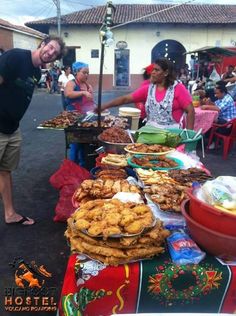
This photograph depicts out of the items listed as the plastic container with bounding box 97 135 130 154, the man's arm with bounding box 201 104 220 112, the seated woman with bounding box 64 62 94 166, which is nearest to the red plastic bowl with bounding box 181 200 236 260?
the plastic container with bounding box 97 135 130 154

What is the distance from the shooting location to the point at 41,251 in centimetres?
332

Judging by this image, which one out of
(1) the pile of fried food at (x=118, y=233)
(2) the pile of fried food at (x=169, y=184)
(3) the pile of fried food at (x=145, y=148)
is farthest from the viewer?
(3) the pile of fried food at (x=145, y=148)

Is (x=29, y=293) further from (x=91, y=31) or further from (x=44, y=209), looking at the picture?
(x=91, y=31)

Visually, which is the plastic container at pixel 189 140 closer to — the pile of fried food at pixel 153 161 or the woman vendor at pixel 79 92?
the pile of fried food at pixel 153 161

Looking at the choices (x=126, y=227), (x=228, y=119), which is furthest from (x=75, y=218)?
(x=228, y=119)

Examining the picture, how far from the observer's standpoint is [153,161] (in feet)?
9.29

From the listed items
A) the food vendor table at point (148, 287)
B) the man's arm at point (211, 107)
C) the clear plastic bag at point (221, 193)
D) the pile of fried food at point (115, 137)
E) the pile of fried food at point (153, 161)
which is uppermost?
the clear plastic bag at point (221, 193)

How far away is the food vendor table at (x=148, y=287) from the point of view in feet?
5.19

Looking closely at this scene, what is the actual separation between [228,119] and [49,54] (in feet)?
17.0

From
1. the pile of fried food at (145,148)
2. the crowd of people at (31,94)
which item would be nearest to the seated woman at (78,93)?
the crowd of people at (31,94)

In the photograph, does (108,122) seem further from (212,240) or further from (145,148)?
(212,240)

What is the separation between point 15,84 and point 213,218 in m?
2.36

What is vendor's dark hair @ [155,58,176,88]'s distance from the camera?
3.66 meters

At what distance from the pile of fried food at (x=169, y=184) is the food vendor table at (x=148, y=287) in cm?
40
